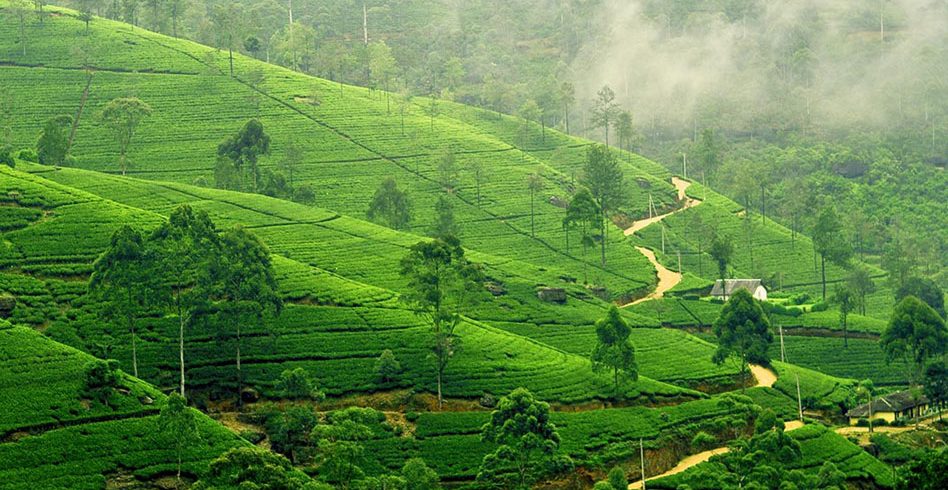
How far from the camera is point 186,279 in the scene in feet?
262

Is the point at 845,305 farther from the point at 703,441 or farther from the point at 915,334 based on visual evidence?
→ the point at 703,441

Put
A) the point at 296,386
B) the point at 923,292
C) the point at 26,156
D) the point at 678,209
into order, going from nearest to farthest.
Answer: the point at 296,386 < the point at 26,156 < the point at 923,292 < the point at 678,209

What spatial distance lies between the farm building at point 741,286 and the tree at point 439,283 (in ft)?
120

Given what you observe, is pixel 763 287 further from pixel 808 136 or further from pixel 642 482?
pixel 808 136

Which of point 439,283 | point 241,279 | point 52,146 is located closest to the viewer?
point 241,279

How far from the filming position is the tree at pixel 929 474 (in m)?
48.1

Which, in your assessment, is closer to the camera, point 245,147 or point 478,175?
point 245,147

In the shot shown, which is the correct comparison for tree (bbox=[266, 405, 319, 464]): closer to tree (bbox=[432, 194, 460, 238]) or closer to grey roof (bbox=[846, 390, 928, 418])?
grey roof (bbox=[846, 390, 928, 418])

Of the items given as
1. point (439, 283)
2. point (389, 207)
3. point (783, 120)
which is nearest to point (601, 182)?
point (389, 207)

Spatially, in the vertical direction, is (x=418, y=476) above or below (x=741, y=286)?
below

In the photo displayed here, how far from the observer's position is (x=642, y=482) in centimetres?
7056

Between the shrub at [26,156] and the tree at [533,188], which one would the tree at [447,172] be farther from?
the shrub at [26,156]

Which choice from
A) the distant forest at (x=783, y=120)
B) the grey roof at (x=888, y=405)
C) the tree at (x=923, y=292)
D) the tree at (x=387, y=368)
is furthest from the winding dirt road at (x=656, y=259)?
the tree at (x=387, y=368)

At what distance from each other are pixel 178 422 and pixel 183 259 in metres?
16.5
